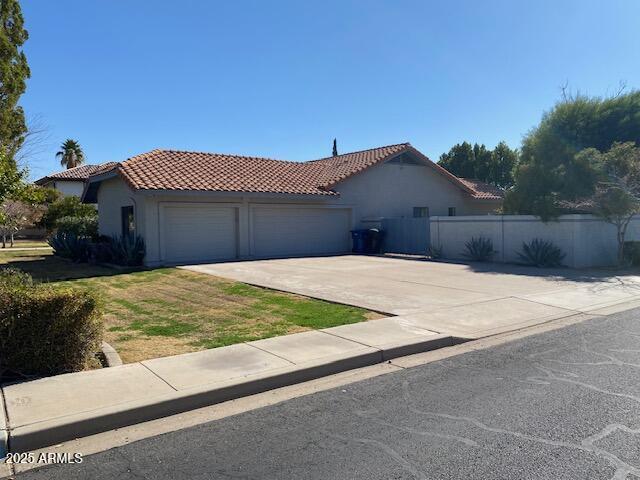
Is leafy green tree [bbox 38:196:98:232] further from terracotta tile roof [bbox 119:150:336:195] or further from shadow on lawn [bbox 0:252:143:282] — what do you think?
terracotta tile roof [bbox 119:150:336:195]

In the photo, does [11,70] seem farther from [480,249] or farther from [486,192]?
[486,192]

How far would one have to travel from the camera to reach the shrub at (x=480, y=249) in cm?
2017

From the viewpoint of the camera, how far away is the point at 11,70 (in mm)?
16969

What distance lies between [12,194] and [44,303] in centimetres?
400

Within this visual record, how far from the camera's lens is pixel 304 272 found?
1645 cm

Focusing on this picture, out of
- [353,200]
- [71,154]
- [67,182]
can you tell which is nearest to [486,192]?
[353,200]

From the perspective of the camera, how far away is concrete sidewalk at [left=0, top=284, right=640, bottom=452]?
4707 millimetres

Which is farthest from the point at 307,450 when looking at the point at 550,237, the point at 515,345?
the point at 550,237

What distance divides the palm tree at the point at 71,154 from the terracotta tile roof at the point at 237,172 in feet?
158

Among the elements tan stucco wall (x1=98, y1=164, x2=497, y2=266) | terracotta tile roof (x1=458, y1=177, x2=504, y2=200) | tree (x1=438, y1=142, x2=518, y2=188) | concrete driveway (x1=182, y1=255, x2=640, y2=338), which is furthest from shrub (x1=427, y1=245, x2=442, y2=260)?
tree (x1=438, y1=142, x2=518, y2=188)

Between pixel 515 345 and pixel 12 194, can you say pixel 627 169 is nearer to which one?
pixel 515 345

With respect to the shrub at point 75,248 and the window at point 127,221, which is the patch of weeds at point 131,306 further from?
the shrub at point 75,248

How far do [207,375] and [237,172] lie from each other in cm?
1805

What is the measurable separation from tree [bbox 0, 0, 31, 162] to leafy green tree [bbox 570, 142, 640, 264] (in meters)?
19.1
